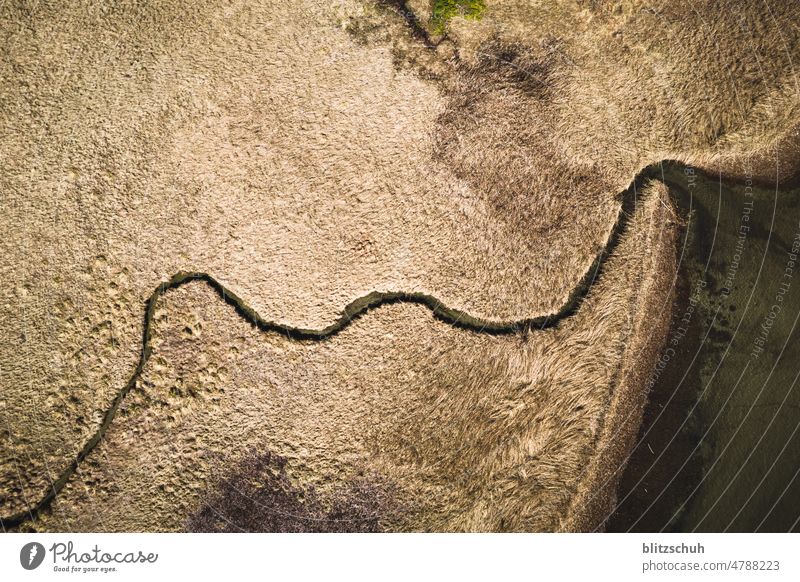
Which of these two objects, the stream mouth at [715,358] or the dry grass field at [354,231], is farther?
the stream mouth at [715,358]

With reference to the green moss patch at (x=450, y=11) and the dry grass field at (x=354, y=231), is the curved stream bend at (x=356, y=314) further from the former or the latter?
the green moss patch at (x=450, y=11)

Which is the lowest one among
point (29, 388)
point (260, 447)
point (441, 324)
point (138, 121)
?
point (260, 447)

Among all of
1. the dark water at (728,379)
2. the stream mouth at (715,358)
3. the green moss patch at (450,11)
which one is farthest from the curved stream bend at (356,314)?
the green moss patch at (450,11)

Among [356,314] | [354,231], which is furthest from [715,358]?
[354,231]

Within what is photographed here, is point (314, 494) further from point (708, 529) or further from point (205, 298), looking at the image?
point (708, 529)

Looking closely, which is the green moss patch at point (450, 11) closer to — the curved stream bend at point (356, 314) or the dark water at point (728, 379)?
the curved stream bend at point (356, 314)

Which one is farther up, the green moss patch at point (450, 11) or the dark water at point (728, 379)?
the green moss patch at point (450, 11)

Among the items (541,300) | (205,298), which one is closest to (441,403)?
(541,300)
